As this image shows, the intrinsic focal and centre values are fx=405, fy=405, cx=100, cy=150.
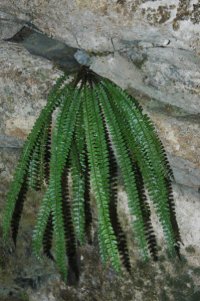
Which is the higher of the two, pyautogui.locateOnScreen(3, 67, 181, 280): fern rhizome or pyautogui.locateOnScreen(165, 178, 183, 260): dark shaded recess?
pyautogui.locateOnScreen(3, 67, 181, 280): fern rhizome

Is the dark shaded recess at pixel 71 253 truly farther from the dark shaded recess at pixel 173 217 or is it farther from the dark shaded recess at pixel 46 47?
the dark shaded recess at pixel 46 47

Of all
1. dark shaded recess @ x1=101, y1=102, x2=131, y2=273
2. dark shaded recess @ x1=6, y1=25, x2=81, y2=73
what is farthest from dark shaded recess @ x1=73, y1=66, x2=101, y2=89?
dark shaded recess @ x1=101, y1=102, x2=131, y2=273

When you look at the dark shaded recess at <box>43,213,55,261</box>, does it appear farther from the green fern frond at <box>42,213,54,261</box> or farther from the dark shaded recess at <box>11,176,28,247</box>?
the dark shaded recess at <box>11,176,28,247</box>

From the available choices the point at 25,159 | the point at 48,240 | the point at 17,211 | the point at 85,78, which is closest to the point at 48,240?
the point at 48,240

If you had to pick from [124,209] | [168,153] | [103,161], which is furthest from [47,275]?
[103,161]

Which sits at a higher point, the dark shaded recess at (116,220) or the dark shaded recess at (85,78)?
the dark shaded recess at (85,78)

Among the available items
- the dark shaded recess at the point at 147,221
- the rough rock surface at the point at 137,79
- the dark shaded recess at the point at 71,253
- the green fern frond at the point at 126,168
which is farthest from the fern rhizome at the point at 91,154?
the dark shaded recess at the point at 71,253

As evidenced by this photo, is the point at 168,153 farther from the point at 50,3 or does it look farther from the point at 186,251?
the point at 50,3
